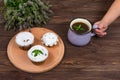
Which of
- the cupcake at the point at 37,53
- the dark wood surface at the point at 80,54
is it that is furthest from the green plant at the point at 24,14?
the cupcake at the point at 37,53

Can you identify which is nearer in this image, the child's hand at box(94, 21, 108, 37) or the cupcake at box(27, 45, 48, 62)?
the cupcake at box(27, 45, 48, 62)

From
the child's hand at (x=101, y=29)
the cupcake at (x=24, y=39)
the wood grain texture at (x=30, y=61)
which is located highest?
Answer: the child's hand at (x=101, y=29)

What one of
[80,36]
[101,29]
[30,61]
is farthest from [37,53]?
[101,29]

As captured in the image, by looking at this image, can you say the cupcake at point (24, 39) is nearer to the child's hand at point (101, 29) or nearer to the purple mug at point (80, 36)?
the purple mug at point (80, 36)

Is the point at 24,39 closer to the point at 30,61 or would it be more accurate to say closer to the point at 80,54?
the point at 30,61

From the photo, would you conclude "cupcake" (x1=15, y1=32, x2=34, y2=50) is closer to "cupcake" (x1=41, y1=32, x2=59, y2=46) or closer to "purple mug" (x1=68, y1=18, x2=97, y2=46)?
"cupcake" (x1=41, y1=32, x2=59, y2=46)

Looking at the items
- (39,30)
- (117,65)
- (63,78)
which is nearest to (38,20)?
(39,30)

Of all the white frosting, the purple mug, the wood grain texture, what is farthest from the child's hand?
the white frosting
